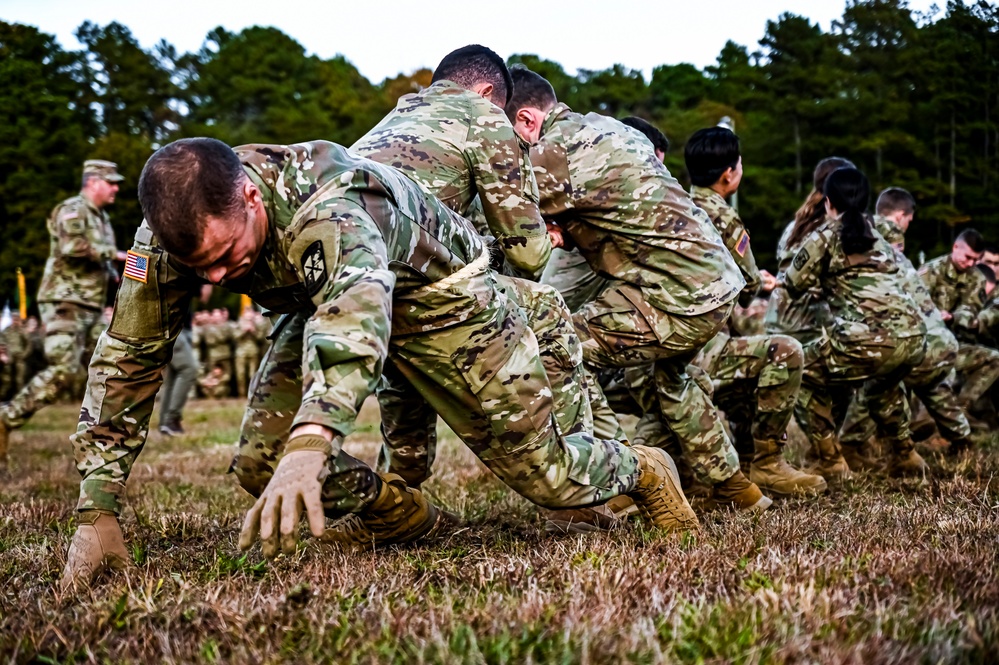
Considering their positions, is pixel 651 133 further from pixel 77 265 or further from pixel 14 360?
pixel 14 360

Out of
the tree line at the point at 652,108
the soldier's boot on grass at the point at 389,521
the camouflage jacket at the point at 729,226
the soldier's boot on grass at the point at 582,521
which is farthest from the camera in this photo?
the tree line at the point at 652,108

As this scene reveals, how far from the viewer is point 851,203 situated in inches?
250

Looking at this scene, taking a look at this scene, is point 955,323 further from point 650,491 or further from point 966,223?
point 966,223

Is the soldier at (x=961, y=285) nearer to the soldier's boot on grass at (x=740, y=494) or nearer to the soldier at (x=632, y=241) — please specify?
the soldier's boot on grass at (x=740, y=494)

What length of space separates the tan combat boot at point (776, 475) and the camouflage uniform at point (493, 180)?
1959 millimetres

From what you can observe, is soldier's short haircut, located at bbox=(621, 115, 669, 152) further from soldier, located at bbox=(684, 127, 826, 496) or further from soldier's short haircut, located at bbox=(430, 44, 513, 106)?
soldier's short haircut, located at bbox=(430, 44, 513, 106)

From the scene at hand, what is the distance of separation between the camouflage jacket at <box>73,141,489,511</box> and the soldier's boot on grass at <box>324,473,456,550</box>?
0.82 meters

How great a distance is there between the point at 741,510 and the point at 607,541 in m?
1.55

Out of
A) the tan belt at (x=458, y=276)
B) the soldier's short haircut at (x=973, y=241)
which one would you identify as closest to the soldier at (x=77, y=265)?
the tan belt at (x=458, y=276)

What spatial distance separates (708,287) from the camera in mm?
4754

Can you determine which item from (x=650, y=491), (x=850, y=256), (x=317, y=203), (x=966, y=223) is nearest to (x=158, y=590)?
(x=317, y=203)

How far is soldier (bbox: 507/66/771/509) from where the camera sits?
4719 mm

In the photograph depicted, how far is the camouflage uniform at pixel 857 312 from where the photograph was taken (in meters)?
6.53

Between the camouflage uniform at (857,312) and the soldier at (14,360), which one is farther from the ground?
the camouflage uniform at (857,312)
